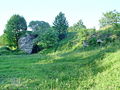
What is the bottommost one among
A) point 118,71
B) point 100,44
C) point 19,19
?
point 118,71

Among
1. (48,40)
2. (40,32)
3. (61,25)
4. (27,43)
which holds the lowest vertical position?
(27,43)

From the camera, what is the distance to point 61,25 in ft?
125

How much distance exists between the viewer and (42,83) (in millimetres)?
10414

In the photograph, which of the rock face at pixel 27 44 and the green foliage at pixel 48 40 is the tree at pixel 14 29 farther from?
the green foliage at pixel 48 40

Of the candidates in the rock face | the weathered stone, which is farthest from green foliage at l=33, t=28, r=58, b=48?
the weathered stone

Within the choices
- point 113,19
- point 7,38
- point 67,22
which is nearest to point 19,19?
point 7,38

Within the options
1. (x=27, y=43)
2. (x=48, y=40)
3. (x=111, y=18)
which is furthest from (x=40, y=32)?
(x=111, y=18)

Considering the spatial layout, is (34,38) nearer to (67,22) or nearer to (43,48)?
(43,48)

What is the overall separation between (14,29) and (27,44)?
20.8ft

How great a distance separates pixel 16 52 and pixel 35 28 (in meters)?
12.3

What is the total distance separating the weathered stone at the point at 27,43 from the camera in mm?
35469

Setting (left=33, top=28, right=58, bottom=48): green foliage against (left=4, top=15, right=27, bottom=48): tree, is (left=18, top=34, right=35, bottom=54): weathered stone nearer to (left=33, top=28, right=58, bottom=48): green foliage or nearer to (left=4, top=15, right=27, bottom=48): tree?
A: (left=4, top=15, right=27, bottom=48): tree

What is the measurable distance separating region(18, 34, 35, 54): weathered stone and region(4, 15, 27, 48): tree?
8.03 ft

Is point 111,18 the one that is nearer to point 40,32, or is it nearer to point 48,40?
point 48,40
